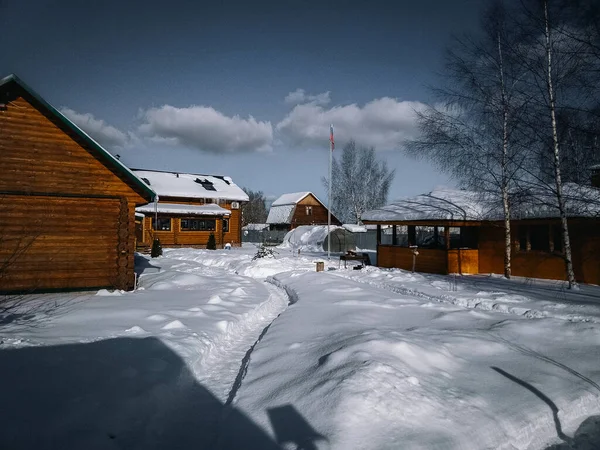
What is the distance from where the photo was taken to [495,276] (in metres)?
13.9

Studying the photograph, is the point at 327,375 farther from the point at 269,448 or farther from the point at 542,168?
the point at 542,168

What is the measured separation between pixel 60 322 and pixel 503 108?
14.8m

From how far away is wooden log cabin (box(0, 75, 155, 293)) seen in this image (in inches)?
377

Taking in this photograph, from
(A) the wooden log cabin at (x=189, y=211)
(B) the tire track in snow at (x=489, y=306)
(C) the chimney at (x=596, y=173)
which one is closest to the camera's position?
(B) the tire track in snow at (x=489, y=306)

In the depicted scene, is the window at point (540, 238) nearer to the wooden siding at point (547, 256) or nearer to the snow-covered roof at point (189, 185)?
the wooden siding at point (547, 256)

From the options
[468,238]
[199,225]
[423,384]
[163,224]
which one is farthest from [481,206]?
[163,224]

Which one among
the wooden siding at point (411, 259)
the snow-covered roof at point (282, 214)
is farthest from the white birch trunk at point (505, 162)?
the snow-covered roof at point (282, 214)

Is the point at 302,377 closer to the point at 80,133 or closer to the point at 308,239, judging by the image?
the point at 80,133

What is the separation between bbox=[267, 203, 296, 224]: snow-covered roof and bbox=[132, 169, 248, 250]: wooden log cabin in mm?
10151

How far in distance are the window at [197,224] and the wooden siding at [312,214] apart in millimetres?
14707

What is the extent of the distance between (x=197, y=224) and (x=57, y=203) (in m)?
20.1

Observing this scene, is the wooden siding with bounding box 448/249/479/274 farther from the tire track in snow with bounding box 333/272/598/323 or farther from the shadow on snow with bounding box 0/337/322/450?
the shadow on snow with bounding box 0/337/322/450

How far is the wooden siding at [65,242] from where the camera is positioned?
962 centimetres

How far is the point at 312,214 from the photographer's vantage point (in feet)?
148
